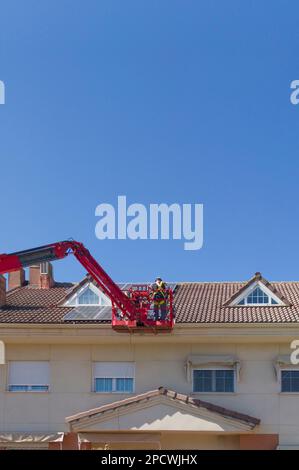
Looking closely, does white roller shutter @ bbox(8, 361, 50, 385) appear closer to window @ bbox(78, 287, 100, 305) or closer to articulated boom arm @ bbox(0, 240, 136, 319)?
window @ bbox(78, 287, 100, 305)

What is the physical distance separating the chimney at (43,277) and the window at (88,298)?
3585 millimetres

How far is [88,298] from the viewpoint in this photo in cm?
3164

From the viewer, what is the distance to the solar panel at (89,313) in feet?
97.9

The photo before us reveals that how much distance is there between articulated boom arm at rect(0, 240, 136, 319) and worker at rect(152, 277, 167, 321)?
795mm

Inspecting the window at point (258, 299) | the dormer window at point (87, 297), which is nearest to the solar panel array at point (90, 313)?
the dormer window at point (87, 297)

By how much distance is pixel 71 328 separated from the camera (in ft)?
96.4

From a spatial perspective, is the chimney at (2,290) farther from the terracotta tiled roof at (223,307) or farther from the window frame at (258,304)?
the window frame at (258,304)

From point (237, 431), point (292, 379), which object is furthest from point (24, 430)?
point (292, 379)

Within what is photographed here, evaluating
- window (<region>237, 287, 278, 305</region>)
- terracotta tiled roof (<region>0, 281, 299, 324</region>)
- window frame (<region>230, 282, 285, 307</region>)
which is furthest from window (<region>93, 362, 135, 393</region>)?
window (<region>237, 287, 278, 305</region>)

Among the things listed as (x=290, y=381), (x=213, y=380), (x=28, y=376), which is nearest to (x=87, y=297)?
(x=28, y=376)

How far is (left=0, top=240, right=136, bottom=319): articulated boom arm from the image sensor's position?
90.7ft

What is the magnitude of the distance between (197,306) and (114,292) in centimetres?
402

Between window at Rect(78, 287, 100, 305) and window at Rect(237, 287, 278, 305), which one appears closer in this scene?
window at Rect(237, 287, 278, 305)
